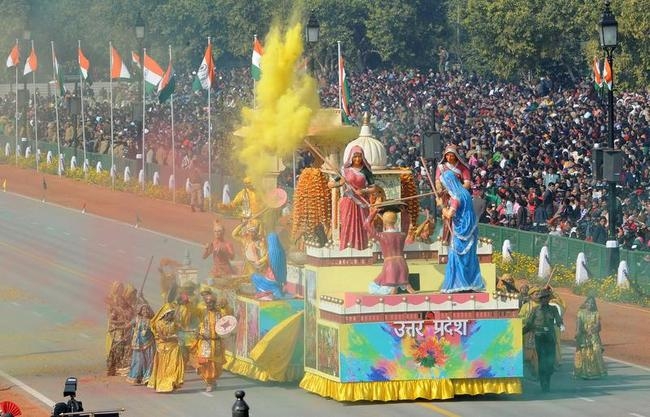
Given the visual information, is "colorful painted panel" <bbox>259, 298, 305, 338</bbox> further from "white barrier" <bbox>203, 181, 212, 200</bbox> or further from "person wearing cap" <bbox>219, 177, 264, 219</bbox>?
"white barrier" <bbox>203, 181, 212, 200</bbox>

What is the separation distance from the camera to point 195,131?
7362cm

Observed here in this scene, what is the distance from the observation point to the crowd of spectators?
4828cm

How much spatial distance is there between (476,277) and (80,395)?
6490 millimetres

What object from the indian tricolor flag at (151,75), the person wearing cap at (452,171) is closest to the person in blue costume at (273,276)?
the person wearing cap at (452,171)

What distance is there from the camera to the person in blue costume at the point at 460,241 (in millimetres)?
29859

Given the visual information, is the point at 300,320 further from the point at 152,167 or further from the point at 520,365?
A: the point at 152,167

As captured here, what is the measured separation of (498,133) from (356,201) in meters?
32.7

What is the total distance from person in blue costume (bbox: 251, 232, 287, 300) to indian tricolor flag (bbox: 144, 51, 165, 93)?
101 feet

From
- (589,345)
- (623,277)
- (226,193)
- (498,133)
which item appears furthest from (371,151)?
(498,133)

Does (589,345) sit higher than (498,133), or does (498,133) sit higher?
(498,133)

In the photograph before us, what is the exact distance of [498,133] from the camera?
63.3 meters

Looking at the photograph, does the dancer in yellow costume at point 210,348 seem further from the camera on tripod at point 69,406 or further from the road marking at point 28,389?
the camera on tripod at point 69,406

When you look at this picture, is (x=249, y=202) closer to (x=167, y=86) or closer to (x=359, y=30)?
(x=167, y=86)

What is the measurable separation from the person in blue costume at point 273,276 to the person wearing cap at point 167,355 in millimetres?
1659
